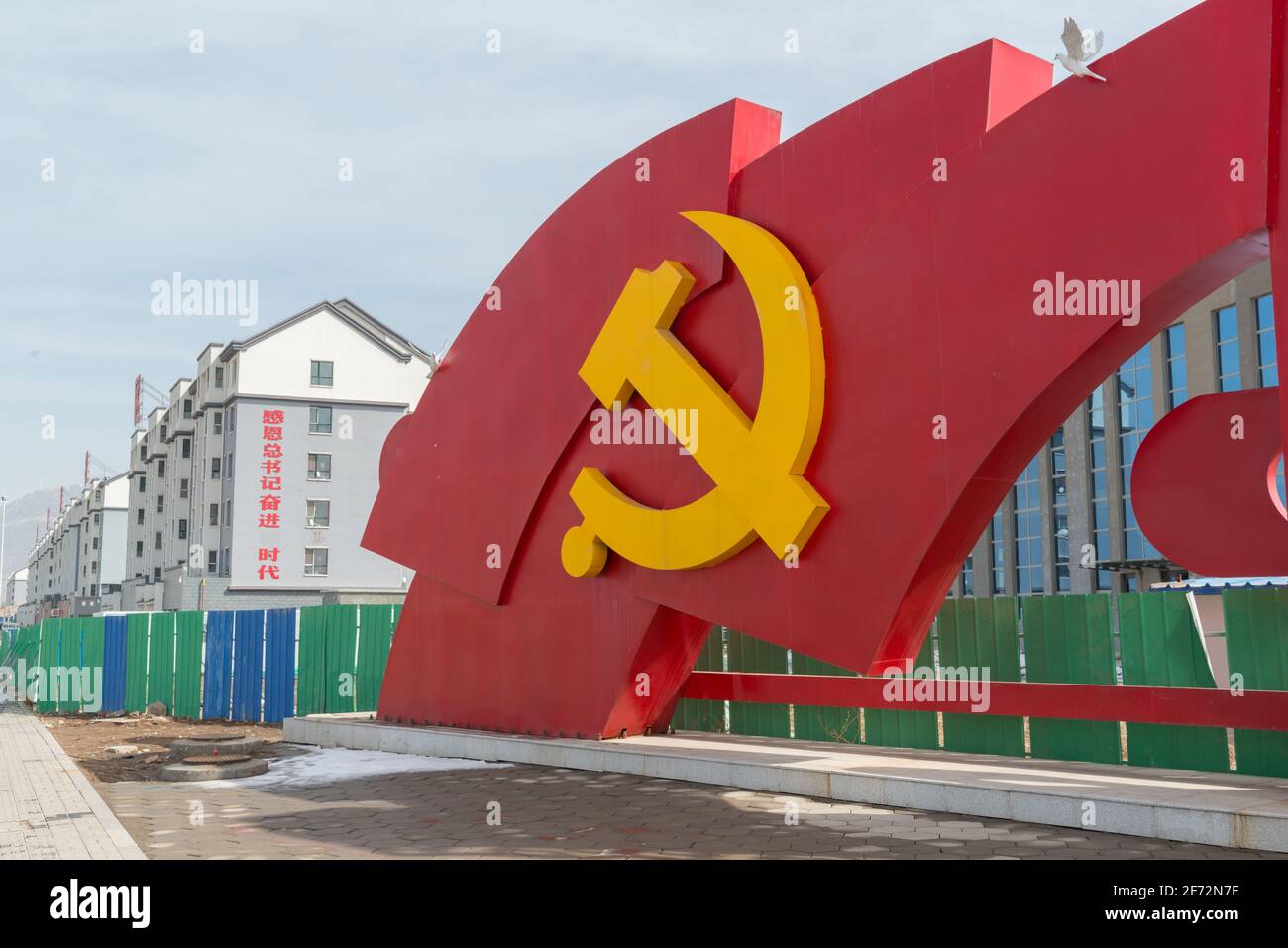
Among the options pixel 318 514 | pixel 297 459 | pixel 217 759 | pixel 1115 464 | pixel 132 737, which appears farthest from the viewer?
pixel 297 459

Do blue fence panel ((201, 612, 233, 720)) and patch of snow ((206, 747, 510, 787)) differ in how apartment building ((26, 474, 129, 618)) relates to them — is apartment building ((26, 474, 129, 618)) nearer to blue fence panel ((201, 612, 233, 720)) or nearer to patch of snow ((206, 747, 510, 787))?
blue fence panel ((201, 612, 233, 720))

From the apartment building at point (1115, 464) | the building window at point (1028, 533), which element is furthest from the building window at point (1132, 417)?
the building window at point (1028, 533)

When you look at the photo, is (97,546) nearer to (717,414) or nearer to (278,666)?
(278,666)

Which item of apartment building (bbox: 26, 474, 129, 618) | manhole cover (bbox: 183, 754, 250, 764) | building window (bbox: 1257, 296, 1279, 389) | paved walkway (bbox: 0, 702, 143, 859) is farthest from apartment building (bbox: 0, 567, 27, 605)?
manhole cover (bbox: 183, 754, 250, 764)

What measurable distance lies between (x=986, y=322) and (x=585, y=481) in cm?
481

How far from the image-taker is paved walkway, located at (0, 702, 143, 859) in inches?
318

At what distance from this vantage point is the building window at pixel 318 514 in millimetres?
51031

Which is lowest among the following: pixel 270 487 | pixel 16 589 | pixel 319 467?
pixel 16 589

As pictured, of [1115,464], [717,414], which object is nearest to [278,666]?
[717,414]

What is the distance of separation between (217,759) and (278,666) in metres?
6.33

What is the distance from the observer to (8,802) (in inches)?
413

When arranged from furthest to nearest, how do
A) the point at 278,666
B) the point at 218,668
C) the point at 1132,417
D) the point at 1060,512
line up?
the point at 1060,512 < the point at 1132,417 < the point at 218,668 < the point at 278,666

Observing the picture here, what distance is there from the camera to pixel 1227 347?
3969cm

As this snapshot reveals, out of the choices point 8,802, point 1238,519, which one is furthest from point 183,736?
point 1238,519
